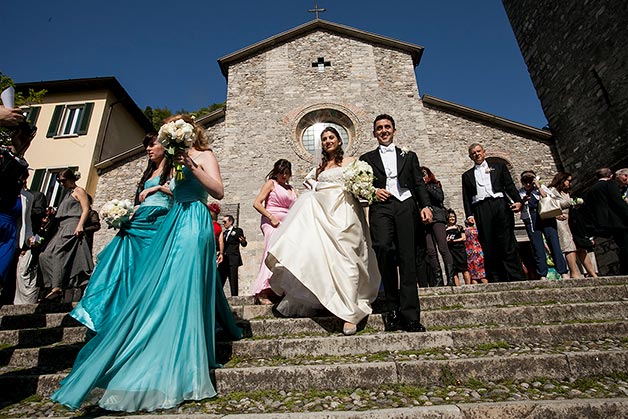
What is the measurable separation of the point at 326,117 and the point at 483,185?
8.78 metres

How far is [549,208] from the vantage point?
593 centimetres

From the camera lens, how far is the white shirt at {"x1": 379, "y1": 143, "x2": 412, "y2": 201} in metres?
3.84

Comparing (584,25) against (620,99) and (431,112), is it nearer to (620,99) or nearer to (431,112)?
(620,99)

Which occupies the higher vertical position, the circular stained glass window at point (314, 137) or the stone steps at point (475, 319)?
the circular stained glass window at point (314, 137)

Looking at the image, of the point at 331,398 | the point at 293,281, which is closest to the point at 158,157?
the point at 293,281

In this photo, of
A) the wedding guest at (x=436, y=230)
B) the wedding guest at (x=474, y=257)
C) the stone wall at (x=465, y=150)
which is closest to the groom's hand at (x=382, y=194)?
the wedding guest at (x=436, y=230)

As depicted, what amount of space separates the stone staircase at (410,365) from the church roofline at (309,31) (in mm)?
12690

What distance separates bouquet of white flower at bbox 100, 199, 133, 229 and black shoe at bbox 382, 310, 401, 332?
9.66ft

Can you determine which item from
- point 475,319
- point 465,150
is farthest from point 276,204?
point 465,150

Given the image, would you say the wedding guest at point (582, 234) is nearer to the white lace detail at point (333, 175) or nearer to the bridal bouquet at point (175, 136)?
the white lace detail at point (333, 175)

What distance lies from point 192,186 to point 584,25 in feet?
42.7

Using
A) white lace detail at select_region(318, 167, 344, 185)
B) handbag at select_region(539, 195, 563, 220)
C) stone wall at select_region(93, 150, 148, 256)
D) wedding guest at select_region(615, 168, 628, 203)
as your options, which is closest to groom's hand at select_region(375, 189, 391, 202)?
white lace detail at select_region(318, 167, 344, 185)

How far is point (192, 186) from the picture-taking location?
10.4ft

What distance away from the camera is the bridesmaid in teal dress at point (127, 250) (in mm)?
3094
